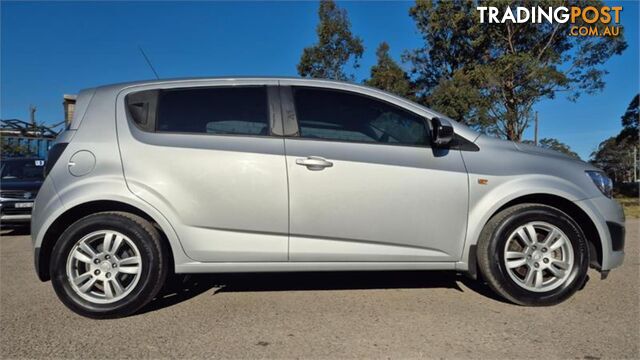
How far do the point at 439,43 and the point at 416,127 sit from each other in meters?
17.8

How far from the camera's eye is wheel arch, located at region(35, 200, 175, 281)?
125 inches

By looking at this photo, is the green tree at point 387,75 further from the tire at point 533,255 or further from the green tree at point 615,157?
the green tree at point 615,157

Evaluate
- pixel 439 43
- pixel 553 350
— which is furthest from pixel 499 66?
pixel 553 350

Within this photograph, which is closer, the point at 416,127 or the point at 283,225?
the point at 283,225

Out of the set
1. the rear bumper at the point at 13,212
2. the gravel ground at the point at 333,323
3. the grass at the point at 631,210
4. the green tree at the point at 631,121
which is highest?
the green tree at the point at 631,121

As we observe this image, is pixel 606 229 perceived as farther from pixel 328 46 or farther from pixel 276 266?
pixel 328 46

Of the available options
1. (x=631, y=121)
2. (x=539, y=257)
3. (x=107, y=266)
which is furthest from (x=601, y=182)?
(x=631, y=121)

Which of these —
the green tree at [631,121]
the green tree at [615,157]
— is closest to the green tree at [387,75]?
the green tree at [631,121]

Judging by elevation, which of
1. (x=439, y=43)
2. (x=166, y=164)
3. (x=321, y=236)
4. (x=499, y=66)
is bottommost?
(x=321, y=236)

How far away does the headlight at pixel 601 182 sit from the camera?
340 centimetres

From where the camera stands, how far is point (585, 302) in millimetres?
3387

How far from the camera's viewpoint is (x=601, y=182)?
341cm

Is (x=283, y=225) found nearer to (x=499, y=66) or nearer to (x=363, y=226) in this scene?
(x=363, y=226)

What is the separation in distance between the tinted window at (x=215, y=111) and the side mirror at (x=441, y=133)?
1262mm
